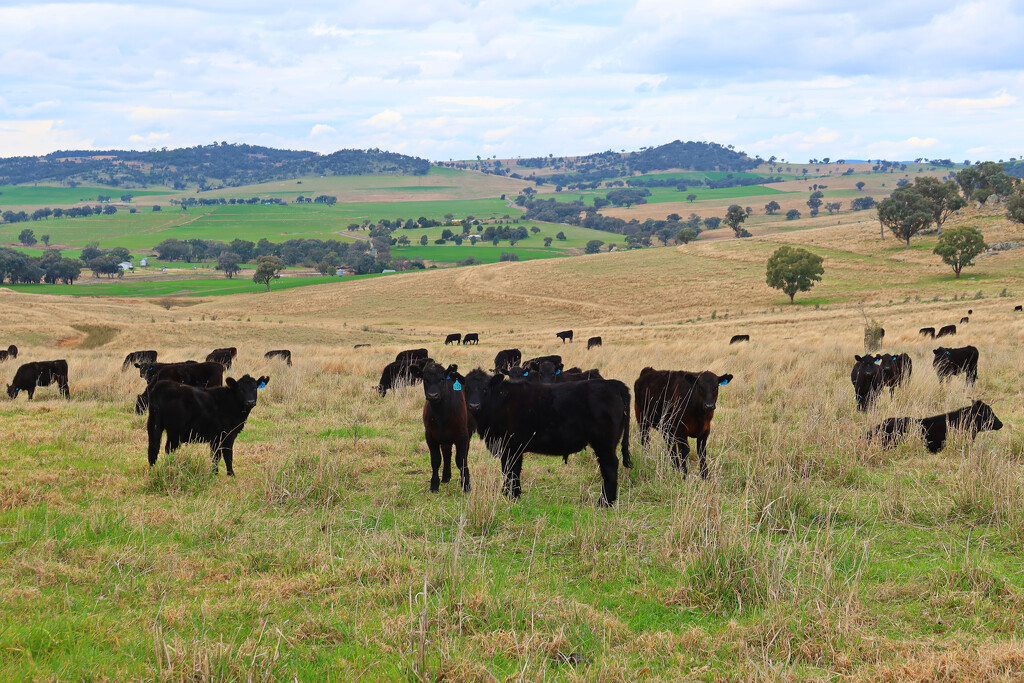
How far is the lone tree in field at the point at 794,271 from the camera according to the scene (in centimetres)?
6312

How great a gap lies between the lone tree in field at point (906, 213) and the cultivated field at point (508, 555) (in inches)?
3026

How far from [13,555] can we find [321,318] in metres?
65.7

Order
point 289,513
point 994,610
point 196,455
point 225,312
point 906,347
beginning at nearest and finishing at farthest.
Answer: point 994,610 → point 289,513 → point 196,455 → point 906,347 → point 225,312

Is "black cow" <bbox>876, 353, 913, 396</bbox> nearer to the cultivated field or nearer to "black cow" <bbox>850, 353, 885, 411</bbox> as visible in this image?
"black cow" <bbox>850, 353, 885, 411</bbox>

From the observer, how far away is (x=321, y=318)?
6944cm

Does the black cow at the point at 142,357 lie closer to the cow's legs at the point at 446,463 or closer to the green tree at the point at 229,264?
the cow's legs at the point at 446,463

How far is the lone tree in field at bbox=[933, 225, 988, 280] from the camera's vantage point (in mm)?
63250

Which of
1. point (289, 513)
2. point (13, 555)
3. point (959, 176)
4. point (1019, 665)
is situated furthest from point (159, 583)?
point (959, 176)

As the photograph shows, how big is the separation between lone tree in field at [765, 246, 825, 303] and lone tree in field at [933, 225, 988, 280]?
455 inches

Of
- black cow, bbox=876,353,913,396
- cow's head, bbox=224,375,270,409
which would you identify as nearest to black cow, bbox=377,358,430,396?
cow's head, bbox=224,375,270,409

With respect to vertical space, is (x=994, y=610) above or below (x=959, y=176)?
below

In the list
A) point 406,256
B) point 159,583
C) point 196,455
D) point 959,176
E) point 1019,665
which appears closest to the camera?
point 1019,665


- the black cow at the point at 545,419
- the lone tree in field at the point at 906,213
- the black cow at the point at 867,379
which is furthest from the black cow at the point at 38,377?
the lone tree in field at the point at 906,213

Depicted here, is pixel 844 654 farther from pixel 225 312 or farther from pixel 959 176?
pixel 959 176
